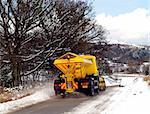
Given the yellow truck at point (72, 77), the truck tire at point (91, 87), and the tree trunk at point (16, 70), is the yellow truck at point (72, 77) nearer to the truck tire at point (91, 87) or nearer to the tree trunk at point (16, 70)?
the truck tire at point (91, 87)

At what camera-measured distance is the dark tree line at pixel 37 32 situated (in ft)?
91.9

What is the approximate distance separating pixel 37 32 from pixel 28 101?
467 inches

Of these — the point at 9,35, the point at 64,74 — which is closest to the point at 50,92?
the point at 64,74

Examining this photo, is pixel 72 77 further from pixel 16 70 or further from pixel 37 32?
pixel 37 32

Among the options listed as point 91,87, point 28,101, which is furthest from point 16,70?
point 28,101

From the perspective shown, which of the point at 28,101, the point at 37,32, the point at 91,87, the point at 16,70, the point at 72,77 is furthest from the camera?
the point at 37,32

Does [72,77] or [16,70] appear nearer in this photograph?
[72,77]

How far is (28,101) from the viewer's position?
20.3m

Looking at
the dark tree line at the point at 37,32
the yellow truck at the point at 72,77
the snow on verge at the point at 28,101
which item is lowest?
A: the snow on verge at the point at 28,101

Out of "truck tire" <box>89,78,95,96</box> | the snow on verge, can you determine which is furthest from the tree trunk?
"truck tire" <box>89,78,95,96</box>

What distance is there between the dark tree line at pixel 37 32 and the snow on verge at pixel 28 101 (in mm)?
3698

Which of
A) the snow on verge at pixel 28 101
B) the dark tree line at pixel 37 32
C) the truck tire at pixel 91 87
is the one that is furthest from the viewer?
the dark tree line at pixel 37 32

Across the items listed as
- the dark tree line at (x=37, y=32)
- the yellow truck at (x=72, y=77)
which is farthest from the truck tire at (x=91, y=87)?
the dark tree line at (x=37, y=32)

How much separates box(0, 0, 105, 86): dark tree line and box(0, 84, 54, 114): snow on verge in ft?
12.1
